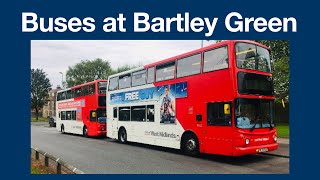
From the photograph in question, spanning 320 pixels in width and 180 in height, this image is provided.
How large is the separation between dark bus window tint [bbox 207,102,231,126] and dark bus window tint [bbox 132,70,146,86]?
5.04 meters

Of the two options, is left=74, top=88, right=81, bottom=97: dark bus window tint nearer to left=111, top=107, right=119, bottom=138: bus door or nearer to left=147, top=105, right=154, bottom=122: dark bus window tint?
left=111, top=107, right=119, bottom=138: bus door

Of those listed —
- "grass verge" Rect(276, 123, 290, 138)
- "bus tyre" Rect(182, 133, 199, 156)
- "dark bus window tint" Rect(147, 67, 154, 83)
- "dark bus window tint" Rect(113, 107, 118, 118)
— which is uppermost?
"dark bus window tint" Rect(147, 67, 154, 83)

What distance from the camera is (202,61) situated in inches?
499

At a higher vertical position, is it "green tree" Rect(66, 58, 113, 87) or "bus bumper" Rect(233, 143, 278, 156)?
"green tree" Rect(66, 58, 113, 87)

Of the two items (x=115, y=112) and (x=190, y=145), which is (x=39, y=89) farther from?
(x=190, y=145)

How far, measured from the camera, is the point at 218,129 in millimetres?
11766

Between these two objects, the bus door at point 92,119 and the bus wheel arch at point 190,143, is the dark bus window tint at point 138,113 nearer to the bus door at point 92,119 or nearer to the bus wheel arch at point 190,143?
the bus wheel arch at point 190,143

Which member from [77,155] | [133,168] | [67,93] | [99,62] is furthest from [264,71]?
[99,62]

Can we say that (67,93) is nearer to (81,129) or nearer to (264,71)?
(81,129)

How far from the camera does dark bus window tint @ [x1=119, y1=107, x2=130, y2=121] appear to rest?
1794cm

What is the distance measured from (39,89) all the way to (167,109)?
212ft

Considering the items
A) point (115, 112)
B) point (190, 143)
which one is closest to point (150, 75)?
point (190, 143)

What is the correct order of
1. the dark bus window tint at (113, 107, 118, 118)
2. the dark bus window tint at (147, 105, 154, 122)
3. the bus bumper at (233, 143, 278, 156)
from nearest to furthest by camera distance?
the bus bumper at (233, 143, 278, 156) → the dark bus window tint at (147, 105, 154, 122) → the dark bus window tint at (113, 107, 118, 118)

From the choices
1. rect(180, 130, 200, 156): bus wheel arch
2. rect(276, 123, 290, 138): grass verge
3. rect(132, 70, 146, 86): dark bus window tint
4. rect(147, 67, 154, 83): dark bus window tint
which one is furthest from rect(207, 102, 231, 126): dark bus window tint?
rect(276, 123, 290, 138): grass verge
